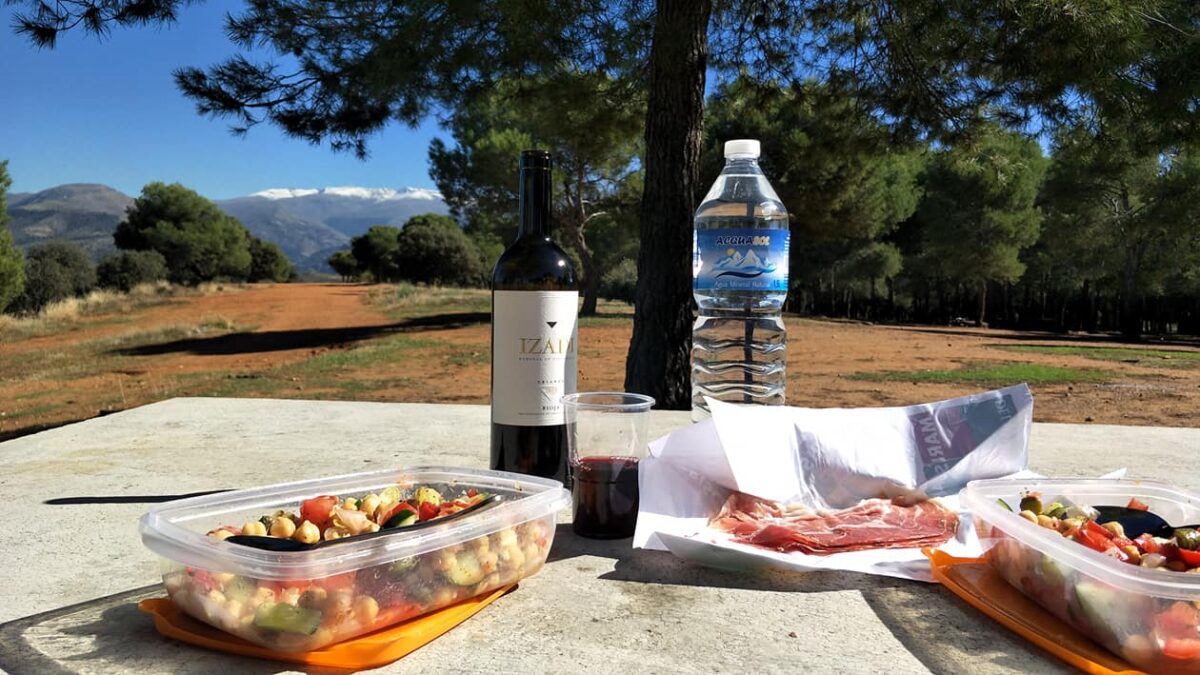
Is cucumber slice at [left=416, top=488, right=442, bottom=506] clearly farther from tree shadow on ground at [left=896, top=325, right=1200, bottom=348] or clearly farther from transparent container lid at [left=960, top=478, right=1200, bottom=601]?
tree shadow on ground at [left=896, top=325, right=1200, bottom=348]

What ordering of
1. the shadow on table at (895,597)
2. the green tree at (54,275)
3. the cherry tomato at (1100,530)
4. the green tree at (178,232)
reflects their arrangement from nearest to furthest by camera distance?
1. the shadow on table at (895,597)
2. the cherry tomato at (1100,530)
3. the green tree at (54,275)
4. the green tree at (178,232)

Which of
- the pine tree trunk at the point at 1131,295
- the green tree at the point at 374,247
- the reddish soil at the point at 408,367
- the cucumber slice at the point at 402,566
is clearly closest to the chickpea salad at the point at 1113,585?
the cucumber slice at the point at 402,566

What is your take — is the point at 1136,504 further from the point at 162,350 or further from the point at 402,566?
the point at 162,350

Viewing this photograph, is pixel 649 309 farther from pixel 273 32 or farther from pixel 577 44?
pixel 273 32

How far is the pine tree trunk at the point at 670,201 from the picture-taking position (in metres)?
3.88

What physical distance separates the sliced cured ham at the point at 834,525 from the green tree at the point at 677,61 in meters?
2.73

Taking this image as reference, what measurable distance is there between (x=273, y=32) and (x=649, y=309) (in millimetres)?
3583

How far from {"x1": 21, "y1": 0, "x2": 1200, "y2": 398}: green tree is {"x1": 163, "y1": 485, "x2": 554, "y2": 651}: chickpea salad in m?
3.02

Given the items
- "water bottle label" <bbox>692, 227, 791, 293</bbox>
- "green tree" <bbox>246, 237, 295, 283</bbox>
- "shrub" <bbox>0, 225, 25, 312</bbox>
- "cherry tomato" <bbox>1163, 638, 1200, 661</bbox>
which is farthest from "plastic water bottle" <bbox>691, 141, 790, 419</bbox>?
"green tree" <bbox>246, 237, 295, 283</bbox>

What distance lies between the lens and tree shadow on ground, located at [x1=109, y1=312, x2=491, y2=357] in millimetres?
14836

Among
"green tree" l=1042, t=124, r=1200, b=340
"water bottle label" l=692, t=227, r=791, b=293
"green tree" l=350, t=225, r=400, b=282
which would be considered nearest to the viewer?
"water bottle label" l=692, t=227, r=791, b=293

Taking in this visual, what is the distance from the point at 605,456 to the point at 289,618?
0.61m

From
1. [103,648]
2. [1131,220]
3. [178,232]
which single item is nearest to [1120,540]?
[103,648]

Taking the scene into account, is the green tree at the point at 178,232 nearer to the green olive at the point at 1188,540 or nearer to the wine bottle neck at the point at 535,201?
the wine bottle neck at the point at 535,201
